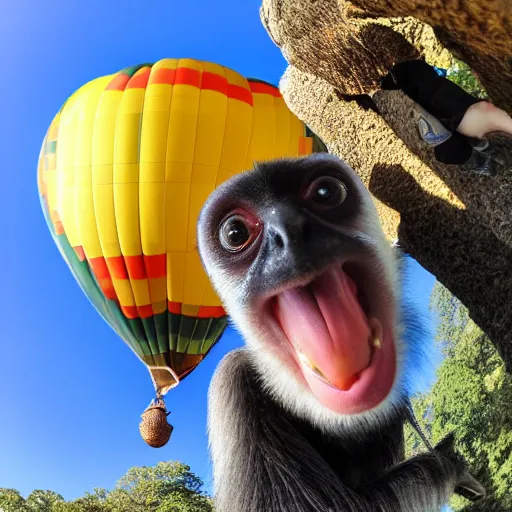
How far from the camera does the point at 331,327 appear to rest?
1.41 meters

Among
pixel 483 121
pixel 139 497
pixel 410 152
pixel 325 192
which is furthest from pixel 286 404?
pixel 139 497

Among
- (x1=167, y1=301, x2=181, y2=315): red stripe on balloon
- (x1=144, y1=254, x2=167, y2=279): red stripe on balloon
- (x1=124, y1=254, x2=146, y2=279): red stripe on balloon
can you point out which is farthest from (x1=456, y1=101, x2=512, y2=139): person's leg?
(x1=167, y1=301, x2=181, y2=315): red stripe on balloon

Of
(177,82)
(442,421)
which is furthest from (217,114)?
(442,421)

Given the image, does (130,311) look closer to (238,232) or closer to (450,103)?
(238,232)

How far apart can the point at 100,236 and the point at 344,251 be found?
3.87 metres

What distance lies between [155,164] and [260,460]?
356cm

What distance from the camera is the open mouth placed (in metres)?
1.42

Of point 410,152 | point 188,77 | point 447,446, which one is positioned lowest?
point 447,446

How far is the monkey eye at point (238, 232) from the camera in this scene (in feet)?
5.33

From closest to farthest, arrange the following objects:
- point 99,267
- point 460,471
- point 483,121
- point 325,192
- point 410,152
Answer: point 325,192, point 483,121, point 460,471, point 410,152, point 99,267

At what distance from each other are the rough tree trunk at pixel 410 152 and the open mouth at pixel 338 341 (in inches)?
32.2

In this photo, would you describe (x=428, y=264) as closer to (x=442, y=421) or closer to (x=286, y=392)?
(x=286, y=392)

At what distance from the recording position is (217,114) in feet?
15.7

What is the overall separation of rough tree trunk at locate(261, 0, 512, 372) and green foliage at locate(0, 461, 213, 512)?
10410mm
